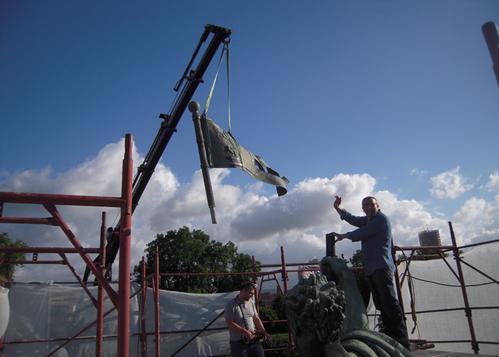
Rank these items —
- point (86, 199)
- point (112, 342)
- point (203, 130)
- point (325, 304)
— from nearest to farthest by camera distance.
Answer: point (325, 304) → point (86, 199) → point (203, 130) → point (112, 342)

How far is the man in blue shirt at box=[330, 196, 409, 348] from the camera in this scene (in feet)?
8.16

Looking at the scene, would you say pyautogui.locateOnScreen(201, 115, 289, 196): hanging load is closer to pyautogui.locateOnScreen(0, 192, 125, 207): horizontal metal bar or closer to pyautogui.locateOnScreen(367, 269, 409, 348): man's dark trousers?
pyautogui.locateOnScreen(0, 192, 125, 207): horizontal metal bar

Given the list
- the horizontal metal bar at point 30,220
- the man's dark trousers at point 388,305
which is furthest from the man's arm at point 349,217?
the horizontal metal bar at point 30,220

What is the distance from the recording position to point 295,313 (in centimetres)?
169

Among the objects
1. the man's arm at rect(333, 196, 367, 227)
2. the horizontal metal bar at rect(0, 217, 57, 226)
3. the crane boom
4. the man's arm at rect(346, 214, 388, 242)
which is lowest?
the man's arm at rect(346, 214, 388, 242)

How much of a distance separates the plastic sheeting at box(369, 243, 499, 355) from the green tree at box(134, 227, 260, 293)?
25.6 m

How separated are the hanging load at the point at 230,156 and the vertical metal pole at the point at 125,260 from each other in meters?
0.61

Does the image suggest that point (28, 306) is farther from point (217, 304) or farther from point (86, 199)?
point (86, 199)

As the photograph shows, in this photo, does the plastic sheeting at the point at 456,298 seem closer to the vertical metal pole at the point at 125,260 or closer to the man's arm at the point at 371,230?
the man's arm at the point at 371,230

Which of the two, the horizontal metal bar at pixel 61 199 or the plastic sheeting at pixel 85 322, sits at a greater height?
the horizontal metal bar at pixel 61 199

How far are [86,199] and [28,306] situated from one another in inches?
Result: 268

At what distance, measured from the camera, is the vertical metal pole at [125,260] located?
239 cm

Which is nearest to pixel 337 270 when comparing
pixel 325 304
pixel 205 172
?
pixel 325 304

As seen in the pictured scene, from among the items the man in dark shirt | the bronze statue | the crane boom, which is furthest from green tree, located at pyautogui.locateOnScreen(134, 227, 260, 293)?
the bronze statue
